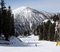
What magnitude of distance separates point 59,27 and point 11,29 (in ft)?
53.9

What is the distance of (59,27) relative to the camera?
51.8m

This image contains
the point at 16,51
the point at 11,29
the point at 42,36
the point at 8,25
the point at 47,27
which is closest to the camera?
the point at 16,51

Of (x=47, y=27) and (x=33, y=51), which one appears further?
(x=47, y=27)

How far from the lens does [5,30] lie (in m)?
36.2

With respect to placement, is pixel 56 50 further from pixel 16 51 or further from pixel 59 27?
pixel 59 27

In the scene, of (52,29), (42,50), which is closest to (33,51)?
(42,50)

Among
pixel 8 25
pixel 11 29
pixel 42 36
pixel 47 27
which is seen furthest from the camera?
pixel 47 27

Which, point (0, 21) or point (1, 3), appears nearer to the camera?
point (0, 21)

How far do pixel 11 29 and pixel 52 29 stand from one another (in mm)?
16820

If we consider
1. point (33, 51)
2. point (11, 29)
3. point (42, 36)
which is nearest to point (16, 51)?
point (33, 51)

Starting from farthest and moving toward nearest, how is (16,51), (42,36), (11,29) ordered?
(42,36), (11,29), (16,51)

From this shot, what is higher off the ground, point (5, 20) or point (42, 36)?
point (5, 20)

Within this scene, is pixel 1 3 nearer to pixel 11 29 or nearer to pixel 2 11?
pixel 2 11

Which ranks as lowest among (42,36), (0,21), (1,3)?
(42,36)
